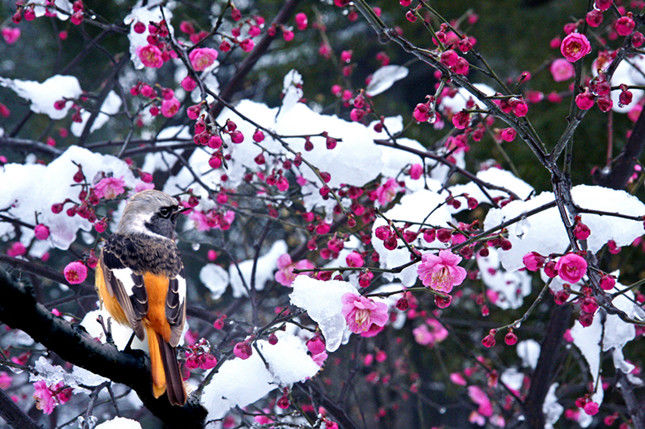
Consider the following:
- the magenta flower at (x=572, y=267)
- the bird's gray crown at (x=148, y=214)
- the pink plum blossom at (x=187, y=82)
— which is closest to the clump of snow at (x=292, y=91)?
the pink plum blossom at (x=187, y=82)

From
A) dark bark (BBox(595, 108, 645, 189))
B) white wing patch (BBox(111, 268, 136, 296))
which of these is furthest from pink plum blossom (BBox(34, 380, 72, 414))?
dark bark (BBox(595, 108, 645, 189))

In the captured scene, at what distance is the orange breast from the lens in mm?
2137

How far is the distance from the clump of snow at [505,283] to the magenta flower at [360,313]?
2222 millimetres

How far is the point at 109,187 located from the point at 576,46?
1.91 metres

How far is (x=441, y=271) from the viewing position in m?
1.88

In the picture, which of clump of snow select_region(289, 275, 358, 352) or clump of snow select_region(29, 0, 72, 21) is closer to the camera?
clump of snow select_region(289, 275, 358, 352)

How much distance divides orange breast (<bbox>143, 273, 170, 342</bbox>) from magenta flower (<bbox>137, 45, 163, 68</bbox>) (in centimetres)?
89

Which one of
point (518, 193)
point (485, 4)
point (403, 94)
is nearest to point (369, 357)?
point (518, 193)

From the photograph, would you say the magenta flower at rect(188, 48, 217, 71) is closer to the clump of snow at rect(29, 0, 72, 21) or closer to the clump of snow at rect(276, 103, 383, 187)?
the clump of snow at rect(276, 103, 383, 187)

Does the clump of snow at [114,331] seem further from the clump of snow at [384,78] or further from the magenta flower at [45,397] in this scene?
the clump of snow at [384,78]

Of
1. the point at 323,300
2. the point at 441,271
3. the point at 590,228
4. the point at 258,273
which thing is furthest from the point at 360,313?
the point at 258,273

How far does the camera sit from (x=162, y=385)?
5.98 feet

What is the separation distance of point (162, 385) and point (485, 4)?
7866 mm

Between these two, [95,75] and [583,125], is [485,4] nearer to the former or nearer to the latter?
[583,125]
